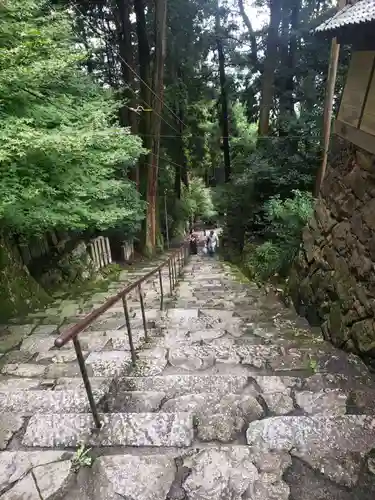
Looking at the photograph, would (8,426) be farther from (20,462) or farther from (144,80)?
(144,80)

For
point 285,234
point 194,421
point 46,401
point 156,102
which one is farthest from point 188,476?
point 156,102

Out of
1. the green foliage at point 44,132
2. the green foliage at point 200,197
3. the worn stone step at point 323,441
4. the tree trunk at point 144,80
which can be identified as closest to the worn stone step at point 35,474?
A: the worn stone step at point 323,441

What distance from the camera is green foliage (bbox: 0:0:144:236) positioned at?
143 inches

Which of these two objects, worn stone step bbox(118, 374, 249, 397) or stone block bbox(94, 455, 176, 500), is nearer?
stone block bbox(94, 455, 176, 500)

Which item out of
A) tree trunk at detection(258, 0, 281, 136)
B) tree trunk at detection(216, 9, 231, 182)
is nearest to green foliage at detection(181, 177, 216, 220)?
tree trunk at detection(216, 9, 231, 182)

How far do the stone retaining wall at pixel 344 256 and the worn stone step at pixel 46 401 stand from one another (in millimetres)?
2461

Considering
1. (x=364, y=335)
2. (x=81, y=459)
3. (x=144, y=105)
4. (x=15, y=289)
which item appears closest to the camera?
(x=81, y=459)

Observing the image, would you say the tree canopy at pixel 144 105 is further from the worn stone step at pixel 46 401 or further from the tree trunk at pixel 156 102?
the worn stone step at pixel 46 401

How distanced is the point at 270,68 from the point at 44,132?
9.74 m

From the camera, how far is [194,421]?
2248 mm

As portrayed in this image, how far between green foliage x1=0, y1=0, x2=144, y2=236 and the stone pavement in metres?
1.76

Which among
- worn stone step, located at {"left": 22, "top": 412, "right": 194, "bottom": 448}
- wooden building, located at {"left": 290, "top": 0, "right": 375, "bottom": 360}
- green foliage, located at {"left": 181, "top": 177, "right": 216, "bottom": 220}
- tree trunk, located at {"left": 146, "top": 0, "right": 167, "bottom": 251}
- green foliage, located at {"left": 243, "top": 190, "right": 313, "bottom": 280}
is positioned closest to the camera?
worn stone step, located at {"left": 22, "top": 412, "right": 194, "bottom": 448}

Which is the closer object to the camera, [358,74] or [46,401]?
[46,401]

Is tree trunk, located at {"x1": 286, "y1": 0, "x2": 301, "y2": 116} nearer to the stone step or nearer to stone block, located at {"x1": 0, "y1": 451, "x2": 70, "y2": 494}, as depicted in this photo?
the stone step
